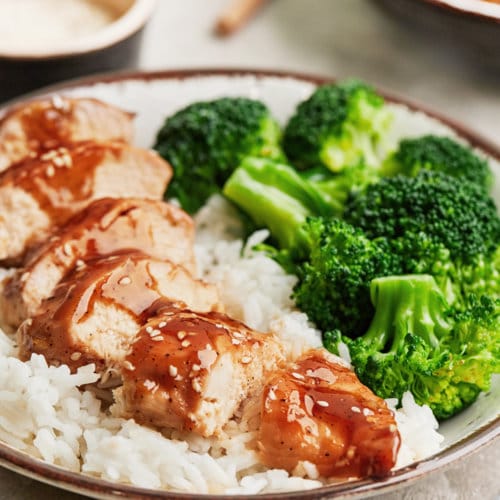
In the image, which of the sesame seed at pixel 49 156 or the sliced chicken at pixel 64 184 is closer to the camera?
the sliced chicken at pixel 64 184

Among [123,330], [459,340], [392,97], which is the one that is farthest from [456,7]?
[123,330]

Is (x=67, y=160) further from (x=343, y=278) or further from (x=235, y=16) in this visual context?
(x=235, y=16)

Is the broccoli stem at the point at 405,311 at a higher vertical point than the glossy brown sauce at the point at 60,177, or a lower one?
higher

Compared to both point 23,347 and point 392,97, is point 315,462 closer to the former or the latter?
point 23,347

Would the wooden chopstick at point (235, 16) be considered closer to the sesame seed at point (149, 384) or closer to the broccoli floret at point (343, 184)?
the broccoli floret at point (343, 184)

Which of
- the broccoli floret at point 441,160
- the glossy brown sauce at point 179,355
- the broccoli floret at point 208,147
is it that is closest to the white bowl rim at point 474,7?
the broccoli floret at point 441,160

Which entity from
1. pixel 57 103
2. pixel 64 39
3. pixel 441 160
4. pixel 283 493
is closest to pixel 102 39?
pixel 64 39
